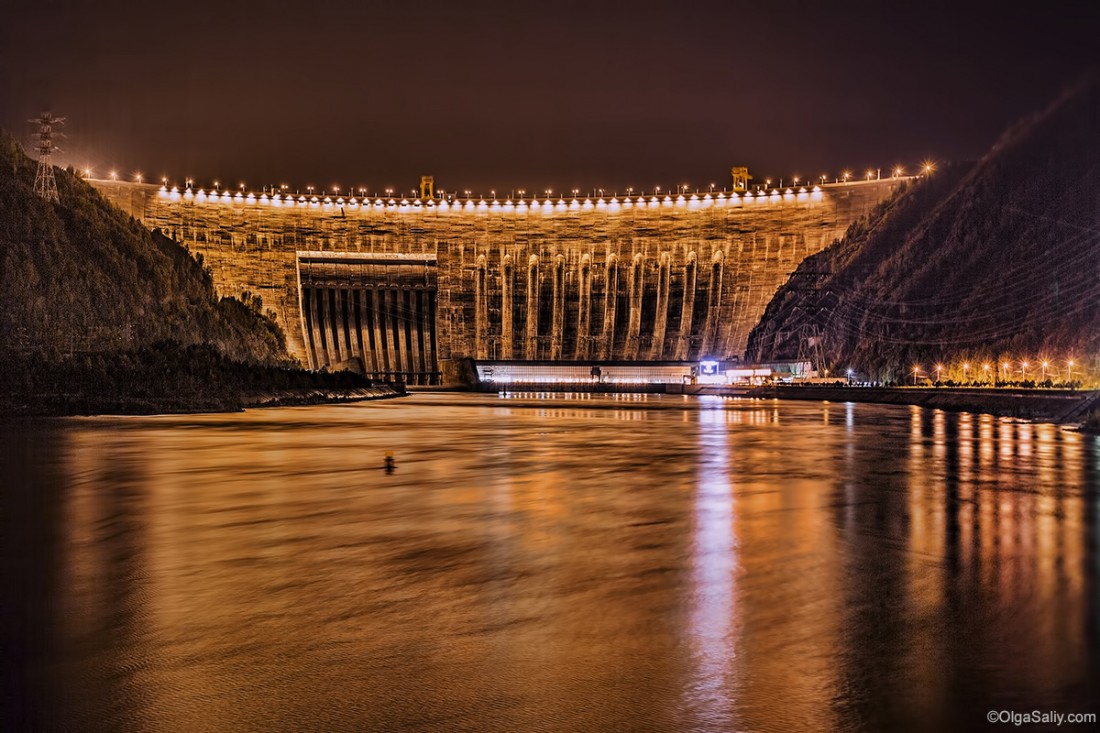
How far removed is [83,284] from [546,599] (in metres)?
63.6

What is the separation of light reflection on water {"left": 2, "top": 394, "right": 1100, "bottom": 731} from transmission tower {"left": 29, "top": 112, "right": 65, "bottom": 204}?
56970mm

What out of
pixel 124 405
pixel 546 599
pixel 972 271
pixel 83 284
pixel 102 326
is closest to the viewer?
pixel 546 599

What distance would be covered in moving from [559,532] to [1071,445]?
74.5ft

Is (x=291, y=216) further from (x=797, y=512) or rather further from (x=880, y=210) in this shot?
(x=797, y=512)

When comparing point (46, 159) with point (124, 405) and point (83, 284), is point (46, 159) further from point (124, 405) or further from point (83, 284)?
point (124, 405)

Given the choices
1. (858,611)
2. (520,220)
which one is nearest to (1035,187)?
(520,220)

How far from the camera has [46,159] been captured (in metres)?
68.9

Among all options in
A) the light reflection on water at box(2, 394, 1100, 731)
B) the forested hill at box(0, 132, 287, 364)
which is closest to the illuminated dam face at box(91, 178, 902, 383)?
the forested hill at box(0, 132, 287, 364)

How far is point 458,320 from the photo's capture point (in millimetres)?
110938

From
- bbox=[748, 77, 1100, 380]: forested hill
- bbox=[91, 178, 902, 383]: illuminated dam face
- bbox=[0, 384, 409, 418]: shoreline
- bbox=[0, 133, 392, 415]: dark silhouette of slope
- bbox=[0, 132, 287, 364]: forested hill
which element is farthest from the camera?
bbox=[91, 178, 902, 383]: illuminated dam face

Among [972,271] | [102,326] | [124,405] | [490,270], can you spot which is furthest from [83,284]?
[972,271]

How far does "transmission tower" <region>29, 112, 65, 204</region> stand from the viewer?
6850 cm

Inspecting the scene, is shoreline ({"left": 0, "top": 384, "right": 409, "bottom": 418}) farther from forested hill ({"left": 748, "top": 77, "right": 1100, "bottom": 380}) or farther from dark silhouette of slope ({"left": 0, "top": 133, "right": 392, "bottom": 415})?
forested hill ({"left": 748, "top": 77, "right": 1100, "bottom": 380})

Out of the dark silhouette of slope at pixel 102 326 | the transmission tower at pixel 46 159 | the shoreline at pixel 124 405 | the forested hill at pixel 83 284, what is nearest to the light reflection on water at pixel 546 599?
the shoreline at pixel 124 405
